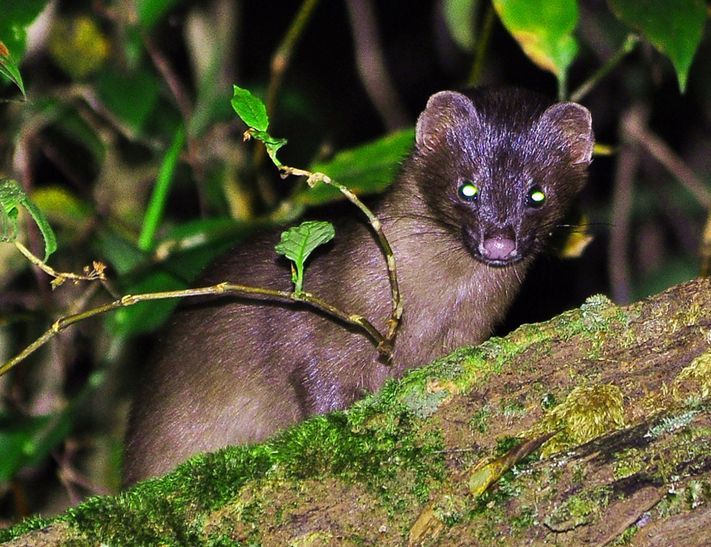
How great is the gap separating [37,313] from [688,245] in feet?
18.5

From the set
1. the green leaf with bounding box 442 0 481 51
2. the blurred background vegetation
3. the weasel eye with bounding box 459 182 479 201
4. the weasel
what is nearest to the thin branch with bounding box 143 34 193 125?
the blurred background vegetation

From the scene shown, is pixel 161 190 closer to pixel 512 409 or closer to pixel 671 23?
pixel 671 23

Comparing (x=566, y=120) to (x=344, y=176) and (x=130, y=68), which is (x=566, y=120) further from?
(x=130, y=68)

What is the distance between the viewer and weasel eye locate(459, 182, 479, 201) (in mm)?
4828

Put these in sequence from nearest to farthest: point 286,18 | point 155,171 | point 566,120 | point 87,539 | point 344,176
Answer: point 87,539 → point 566,120 → point 344,176 → point 155,171 → point 286,18

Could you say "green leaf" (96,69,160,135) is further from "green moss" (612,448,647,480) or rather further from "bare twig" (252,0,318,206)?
"green moss" (612,448,647,480)

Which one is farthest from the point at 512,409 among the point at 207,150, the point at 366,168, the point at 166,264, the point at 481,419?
the point at 207,150

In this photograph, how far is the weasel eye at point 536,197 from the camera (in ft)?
15.9

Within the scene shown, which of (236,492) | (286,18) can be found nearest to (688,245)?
(286,18)

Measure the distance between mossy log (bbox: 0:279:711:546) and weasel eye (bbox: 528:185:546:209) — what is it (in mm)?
1152

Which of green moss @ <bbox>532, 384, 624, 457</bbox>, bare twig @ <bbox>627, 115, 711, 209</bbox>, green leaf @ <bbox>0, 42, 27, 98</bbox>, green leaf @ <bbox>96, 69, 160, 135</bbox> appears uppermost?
green leaf @ <bbox>0, 42, 27, 98</bbox>

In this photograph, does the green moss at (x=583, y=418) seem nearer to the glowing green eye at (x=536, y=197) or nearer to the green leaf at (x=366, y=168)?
the glowing green eye at (x=536, y=197)

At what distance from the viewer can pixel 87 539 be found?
3.29 meters

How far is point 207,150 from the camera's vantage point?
8008 millimetres
